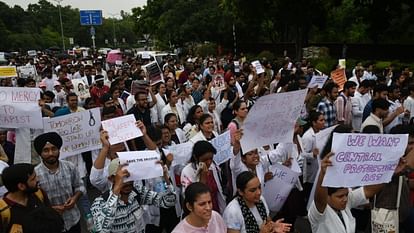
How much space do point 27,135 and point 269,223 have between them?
3434 mm

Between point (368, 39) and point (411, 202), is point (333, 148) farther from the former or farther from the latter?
point (368, 39)

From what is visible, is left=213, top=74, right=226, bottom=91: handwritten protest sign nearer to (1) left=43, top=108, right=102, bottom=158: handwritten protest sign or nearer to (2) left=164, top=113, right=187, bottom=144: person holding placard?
(2) left=164, top=113, right=187, bottom=144: person holding placard

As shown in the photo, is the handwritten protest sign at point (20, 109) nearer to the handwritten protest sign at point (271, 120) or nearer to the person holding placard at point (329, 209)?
the handwritten protest sign at point (271, 120)

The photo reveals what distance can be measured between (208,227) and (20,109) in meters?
3.34

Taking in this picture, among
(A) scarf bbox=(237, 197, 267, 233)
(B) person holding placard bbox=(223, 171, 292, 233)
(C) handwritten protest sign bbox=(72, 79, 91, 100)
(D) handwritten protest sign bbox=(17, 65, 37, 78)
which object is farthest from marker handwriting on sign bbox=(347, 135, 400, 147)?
(D) handwritten protest sign bbox=(17, 65, 37, 78)

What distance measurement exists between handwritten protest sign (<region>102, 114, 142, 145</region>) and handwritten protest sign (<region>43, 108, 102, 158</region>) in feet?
2.88

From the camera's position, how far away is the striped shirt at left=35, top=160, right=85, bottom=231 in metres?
4.39

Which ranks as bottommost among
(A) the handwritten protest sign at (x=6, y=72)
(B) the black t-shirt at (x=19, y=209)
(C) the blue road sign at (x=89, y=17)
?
(B) the black t-shirt at (x=19, y=209)

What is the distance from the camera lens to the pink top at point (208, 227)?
3.47 meters

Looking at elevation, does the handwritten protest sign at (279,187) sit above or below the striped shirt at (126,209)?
below

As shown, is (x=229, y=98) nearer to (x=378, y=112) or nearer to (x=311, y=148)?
(x=378, y=112)

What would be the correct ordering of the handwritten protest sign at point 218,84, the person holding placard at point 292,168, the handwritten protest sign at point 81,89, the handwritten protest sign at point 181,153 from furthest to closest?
the handwritten protest sign at point 81,89, the handwritten protest sign at point 218,84, the person holding placard at point 292,168, the handwritten protest sign at point 181,153

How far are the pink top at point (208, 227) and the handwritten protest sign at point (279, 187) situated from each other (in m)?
1.36

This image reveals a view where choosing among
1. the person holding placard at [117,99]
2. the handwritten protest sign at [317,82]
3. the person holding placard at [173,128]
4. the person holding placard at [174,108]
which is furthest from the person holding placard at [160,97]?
the handwritten protest sign at [317,82]
